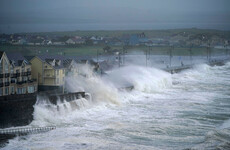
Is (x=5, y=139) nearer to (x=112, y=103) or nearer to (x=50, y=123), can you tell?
(x=50, y=123)

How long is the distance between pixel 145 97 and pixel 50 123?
927cm

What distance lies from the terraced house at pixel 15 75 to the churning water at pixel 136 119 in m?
1.80

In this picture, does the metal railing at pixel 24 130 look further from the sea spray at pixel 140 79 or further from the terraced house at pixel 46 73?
the sea spray at pixel 140 79

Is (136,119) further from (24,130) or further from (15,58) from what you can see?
(15,58)

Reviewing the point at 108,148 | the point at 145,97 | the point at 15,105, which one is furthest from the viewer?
the point at 145,97

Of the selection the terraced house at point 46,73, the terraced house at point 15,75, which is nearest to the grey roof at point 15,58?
the terraced house at point 15,75

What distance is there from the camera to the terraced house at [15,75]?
56.1 ft

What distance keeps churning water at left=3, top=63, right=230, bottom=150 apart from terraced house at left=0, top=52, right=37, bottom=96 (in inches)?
70.8

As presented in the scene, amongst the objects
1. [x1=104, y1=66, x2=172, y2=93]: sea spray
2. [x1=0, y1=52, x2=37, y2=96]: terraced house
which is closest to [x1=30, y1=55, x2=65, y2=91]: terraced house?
[x1=0, y1=52, x2=37, y2=96]: terraced house

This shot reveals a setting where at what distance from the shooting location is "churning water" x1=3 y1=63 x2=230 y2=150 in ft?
44.8

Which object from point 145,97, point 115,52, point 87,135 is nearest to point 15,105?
point 87,135

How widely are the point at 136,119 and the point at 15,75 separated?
599cm

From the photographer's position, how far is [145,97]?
24.1m

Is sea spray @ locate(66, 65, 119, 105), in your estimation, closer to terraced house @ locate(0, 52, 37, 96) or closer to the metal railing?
terraced house @ locate(0, 52, 37, 96)
